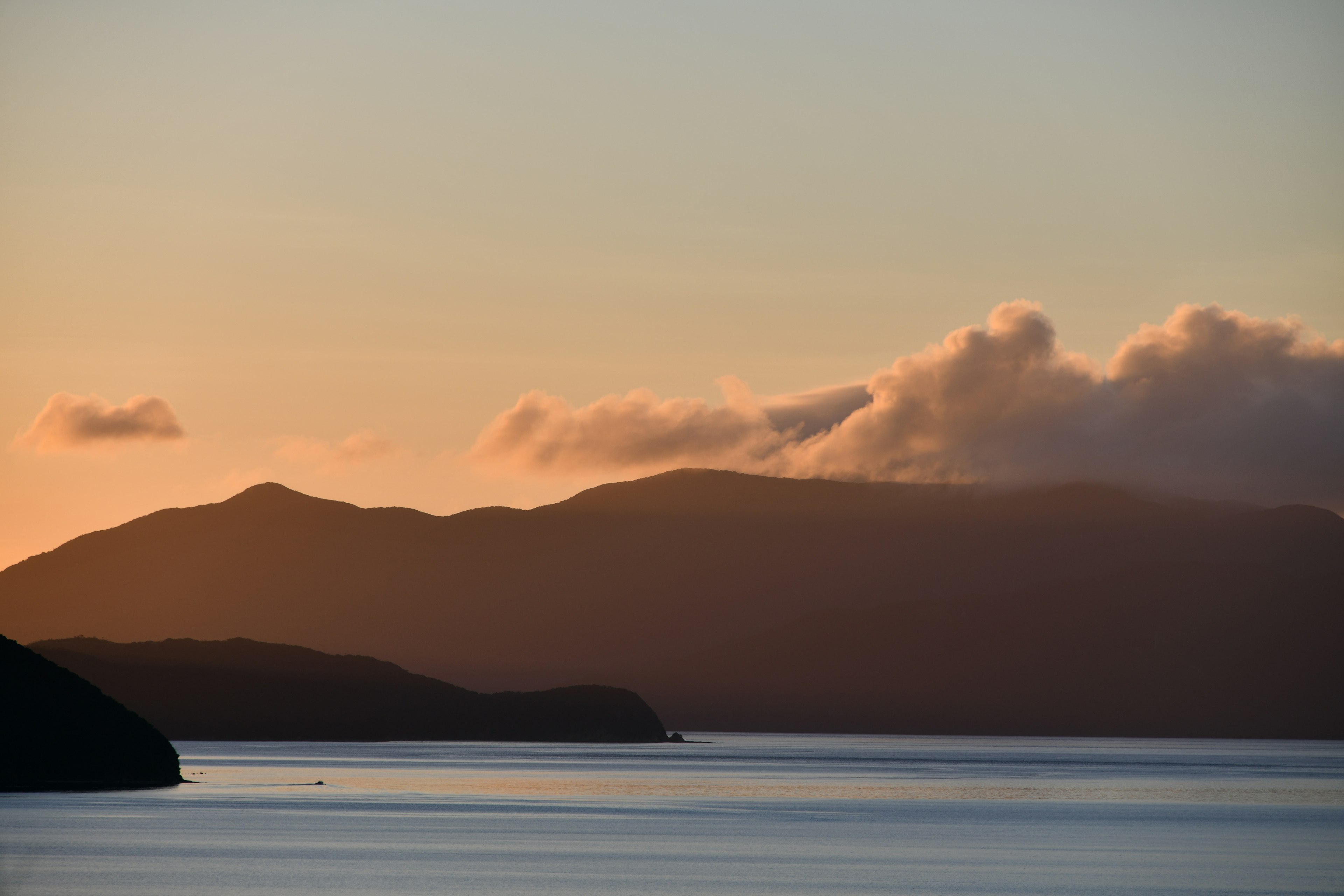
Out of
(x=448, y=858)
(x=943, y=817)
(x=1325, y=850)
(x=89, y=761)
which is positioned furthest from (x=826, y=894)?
(x=89, y=761)

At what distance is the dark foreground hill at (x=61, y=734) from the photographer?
121m

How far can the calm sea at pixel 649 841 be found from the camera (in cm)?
7738

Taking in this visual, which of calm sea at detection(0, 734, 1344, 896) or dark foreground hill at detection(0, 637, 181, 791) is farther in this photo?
dark foreground hill at detection(0, 637, 181, 791)

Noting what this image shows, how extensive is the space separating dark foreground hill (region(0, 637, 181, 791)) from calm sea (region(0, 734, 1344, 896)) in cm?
272

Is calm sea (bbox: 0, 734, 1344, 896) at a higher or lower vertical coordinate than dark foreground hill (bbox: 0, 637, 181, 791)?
lower

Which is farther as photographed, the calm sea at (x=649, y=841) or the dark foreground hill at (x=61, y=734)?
the dark foreground hill at (x=61, y=734)

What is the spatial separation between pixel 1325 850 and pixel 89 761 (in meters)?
86.4

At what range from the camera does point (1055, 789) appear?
172 m

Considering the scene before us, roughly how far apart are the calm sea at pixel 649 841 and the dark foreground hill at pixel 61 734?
2.72m

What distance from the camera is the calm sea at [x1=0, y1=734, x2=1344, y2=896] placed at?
7738 cm

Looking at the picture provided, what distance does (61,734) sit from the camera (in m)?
127

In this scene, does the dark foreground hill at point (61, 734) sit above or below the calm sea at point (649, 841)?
above

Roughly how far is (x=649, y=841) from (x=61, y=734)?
51.1 meters

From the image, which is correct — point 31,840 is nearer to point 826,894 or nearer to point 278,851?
point 278,851
